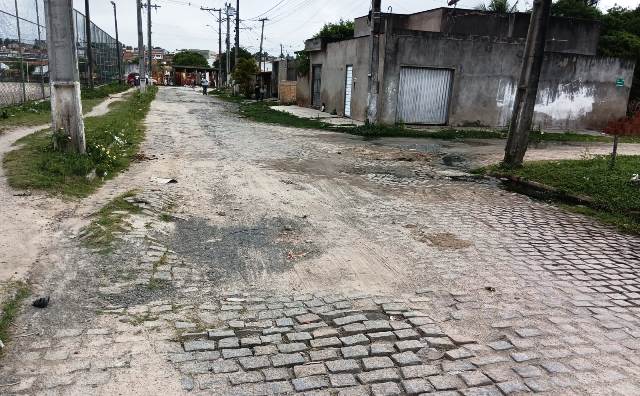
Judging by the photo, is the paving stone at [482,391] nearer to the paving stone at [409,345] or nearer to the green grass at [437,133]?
the paving stone at [409,345]

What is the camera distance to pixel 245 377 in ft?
10.6

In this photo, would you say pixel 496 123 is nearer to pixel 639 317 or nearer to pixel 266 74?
pixel 639 317

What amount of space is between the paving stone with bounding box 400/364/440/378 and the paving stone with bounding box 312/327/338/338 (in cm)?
65

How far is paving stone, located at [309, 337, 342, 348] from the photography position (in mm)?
3662

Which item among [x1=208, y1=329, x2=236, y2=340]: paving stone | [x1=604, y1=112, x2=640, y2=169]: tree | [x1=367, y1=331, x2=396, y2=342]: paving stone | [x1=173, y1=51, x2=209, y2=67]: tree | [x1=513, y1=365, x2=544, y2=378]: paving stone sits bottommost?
[x1=208, y1=329, x2=236, y2=340]: paving stone

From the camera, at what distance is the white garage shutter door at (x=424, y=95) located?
755 inches

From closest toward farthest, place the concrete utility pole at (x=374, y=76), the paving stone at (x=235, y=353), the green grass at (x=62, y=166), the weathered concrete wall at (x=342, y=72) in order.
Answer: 1. the paving stone at (x=235, y=353)
2. the green grass at (x=62, y=166)
3. the concrete utility pole at (x=374, y=76)
4. the weathered concrete wall at (x=342, y=72)

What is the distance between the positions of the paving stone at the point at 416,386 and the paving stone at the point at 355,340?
536 millimetres

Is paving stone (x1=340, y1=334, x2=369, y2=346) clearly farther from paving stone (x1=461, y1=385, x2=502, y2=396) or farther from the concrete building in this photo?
the concrete building

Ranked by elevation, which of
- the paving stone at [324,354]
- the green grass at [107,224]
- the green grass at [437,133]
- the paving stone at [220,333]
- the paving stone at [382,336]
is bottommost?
the paving stone at [220,333]

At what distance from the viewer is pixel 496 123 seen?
20625 mm

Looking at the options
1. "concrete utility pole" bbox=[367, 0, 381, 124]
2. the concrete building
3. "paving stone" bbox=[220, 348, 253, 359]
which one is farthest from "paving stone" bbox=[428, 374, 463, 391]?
the concrete building

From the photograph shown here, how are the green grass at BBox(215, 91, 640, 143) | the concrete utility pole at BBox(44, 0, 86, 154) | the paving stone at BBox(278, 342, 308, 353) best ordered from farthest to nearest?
1. the green grass at BBox(215, 91, 640, 143)
2. the concrete utility pole at BBox(44, 0, 86, 154)
3. the paving stone at BBox(278, 342, 308, 353)

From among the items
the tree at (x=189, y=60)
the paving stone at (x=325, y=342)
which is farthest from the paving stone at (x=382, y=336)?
the tree at (x=189, y=60)
